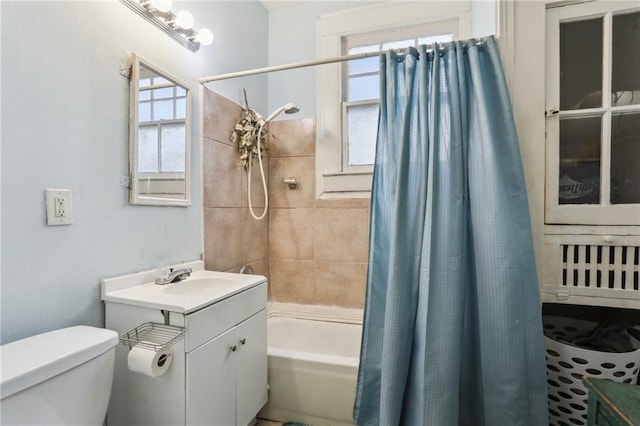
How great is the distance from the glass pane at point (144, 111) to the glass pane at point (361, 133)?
4.36 feet

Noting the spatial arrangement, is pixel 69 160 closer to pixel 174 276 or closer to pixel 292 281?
pixel 174 276

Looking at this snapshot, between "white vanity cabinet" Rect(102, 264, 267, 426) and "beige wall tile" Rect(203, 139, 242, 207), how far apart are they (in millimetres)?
619

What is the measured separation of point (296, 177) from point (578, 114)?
5.44ft

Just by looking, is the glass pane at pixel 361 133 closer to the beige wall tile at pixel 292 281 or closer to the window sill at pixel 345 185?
the window sill at pixel 345 185

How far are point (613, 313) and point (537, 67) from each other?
1.21 meters

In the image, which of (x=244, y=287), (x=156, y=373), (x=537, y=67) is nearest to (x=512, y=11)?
(x=537, y=67)

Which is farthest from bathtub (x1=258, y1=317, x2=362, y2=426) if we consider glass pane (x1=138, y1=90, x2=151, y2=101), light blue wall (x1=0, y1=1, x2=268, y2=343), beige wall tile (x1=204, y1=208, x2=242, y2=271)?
glass pane (x1=138, y1=90, x2=151, y2=101)

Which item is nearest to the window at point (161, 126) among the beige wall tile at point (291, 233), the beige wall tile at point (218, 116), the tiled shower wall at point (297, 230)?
the beige wall tile at point (218, 116)

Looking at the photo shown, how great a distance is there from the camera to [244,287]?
1.34 meters

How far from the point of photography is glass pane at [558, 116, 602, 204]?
129 cm

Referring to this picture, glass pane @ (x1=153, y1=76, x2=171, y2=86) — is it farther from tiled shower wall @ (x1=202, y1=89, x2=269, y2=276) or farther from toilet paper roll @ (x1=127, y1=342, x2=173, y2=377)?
toilet paper roll @ (x1=127, y1=342, x2=173, y2=377)

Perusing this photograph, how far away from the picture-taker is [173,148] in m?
1.51

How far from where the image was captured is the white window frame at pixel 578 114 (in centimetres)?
124

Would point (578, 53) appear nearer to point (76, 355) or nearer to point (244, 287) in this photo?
point (244, 287)
